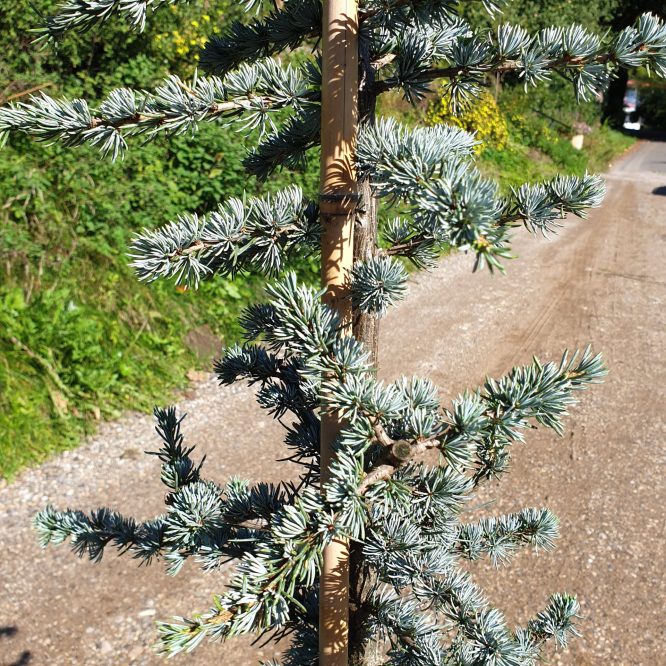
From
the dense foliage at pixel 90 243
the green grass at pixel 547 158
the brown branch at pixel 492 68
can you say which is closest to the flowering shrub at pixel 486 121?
the green grass at pixel 547 158

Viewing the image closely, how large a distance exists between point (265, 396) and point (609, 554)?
3.61 m

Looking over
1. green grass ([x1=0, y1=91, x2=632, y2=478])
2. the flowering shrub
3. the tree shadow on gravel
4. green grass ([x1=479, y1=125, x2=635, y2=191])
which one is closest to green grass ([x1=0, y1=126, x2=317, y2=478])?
green grass ([x1=0, y1=91, x2=632, y2=478])

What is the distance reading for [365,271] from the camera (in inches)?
67.4

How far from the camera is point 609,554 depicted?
191 inches

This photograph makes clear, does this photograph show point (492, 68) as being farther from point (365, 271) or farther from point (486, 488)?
point (486, 488)

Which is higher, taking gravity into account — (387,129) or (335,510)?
(387,129)

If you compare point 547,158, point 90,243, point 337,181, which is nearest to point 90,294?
point 90,243

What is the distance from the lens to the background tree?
1524mm

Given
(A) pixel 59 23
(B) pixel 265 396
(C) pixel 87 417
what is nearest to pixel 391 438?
(B) pixel 265 396

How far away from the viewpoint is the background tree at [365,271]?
1524 millimetres

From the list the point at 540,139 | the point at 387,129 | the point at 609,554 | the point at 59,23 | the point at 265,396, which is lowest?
the point at 540,139

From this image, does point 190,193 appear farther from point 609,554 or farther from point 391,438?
point 391,438

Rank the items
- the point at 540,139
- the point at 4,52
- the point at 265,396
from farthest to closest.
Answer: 1. the point at 540,139
2. the point at 4,52
3. the point at 265,396

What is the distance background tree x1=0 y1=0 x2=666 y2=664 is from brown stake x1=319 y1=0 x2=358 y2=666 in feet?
0.08
